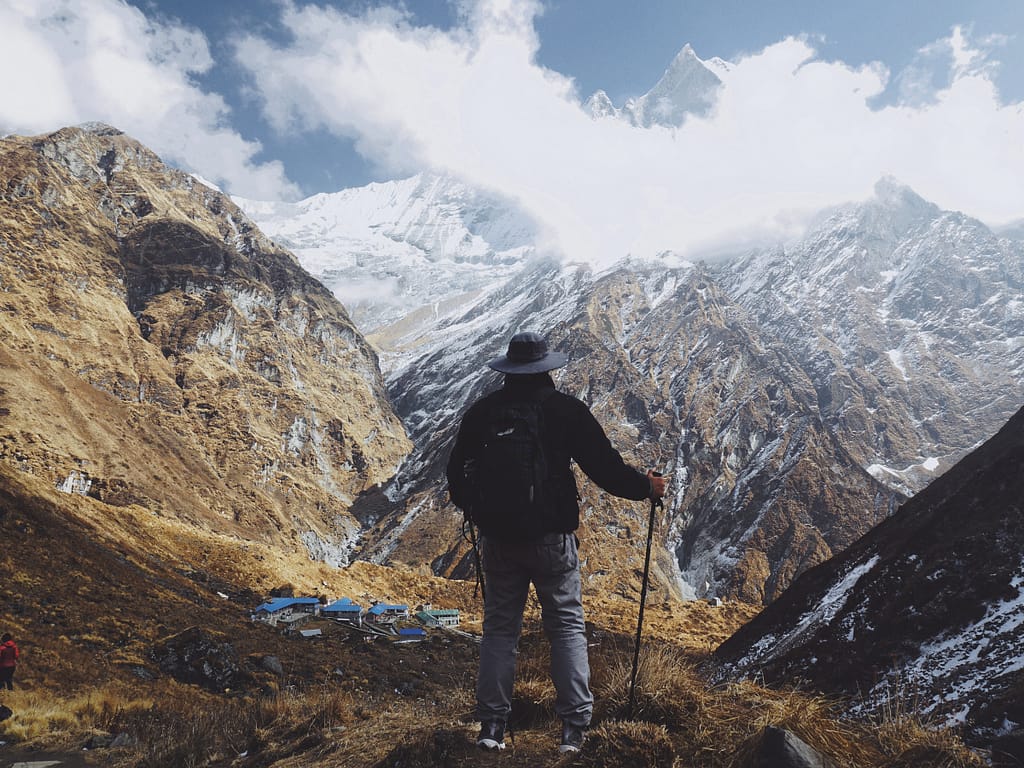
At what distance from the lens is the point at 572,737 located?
3.72 metres

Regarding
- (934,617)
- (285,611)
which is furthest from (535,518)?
(285,611)

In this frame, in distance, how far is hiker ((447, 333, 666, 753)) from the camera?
3787mm

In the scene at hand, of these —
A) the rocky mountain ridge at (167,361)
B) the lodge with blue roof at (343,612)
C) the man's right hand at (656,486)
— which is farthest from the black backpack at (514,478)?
the rocky mountain ridge at (167,361)

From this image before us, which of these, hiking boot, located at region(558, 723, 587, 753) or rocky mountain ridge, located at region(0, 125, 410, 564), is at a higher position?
rocky mountain ridge, located at region(0, 125, 410, 564)

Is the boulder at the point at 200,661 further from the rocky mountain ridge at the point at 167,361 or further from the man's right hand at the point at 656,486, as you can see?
the rocky mountain ridge at the point at 167,361

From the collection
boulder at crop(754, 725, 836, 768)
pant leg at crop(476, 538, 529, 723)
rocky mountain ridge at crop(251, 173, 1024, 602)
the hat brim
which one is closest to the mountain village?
boulder at crop(754, 725, 836, 768)

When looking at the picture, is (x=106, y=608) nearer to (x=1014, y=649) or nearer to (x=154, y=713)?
(x=154, y=713)

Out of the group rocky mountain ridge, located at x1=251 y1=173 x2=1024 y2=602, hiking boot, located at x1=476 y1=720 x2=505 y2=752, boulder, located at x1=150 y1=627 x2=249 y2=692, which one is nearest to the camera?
hiking boot, located at x1=476 y1=720 x2=505 y2=752

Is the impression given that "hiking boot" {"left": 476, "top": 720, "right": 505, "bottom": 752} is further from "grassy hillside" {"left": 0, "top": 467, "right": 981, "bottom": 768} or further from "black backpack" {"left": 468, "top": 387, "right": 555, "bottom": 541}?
"black backpack" {"left": 468, "top": 387, "right": 555, "bottom": 541}

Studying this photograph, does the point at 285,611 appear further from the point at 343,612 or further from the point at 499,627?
the point at 499,627

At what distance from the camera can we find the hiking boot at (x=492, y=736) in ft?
12.9

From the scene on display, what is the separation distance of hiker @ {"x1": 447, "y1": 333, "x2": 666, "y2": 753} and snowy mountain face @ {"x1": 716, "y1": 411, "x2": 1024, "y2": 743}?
1.64 meters

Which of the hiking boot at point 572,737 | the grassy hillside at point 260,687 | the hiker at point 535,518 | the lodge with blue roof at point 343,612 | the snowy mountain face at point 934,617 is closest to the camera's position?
the grassy hillside at point 260,687

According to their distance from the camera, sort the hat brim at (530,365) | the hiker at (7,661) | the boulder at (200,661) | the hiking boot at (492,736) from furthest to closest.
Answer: the boulder at (200,661), the hiker at (7,661), the hat brim at (530,365), the hiking boot at (492,736)
